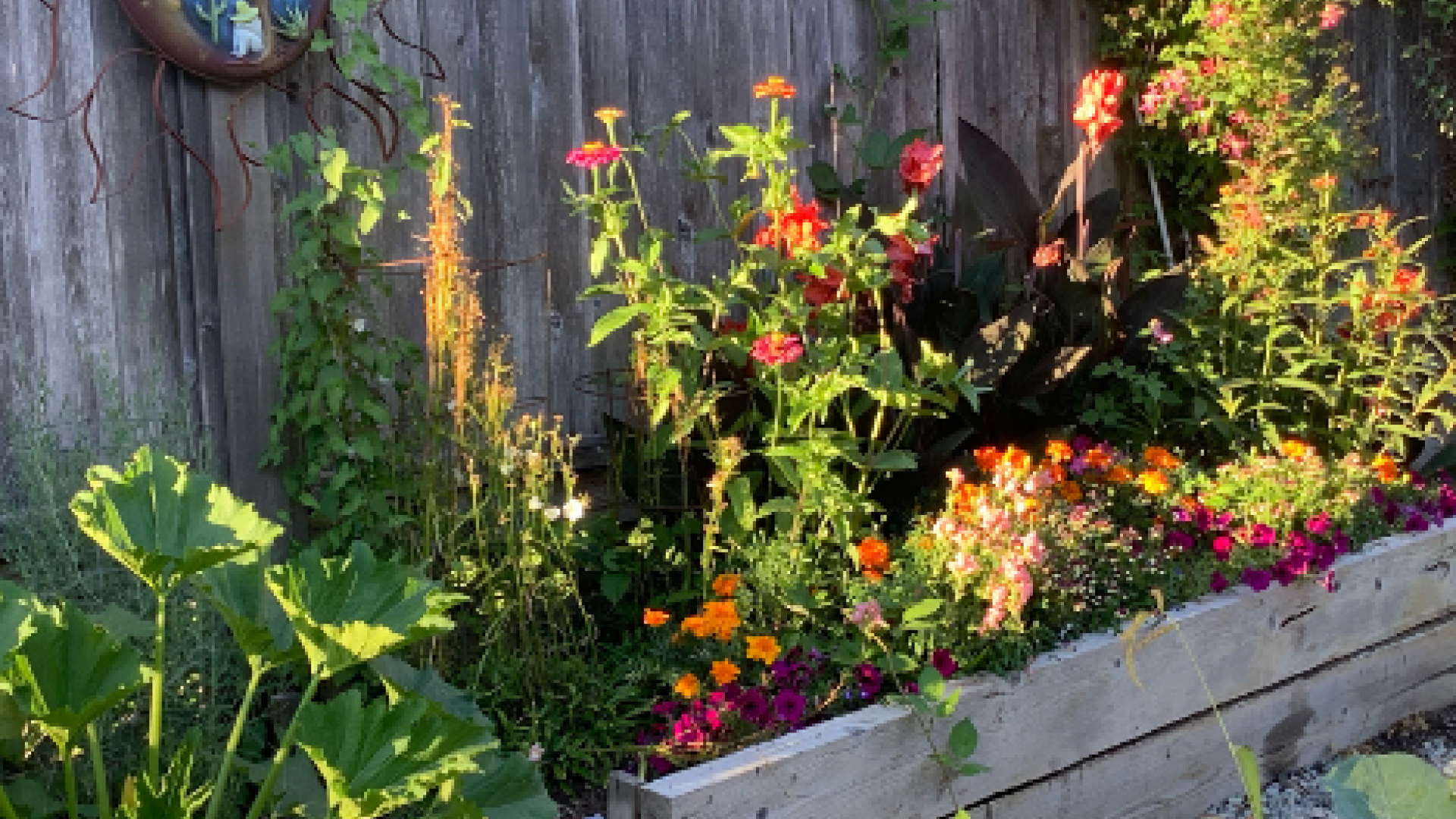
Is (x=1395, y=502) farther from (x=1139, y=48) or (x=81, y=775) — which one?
(x=81, y=775)

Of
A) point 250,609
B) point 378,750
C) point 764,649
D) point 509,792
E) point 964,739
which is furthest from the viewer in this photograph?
point 764,649

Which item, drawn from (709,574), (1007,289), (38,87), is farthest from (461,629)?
(1007,289)

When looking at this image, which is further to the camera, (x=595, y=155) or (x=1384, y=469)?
(x=1384, y=469)

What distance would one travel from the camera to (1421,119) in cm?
564

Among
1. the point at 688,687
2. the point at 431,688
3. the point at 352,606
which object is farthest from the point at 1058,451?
the point at 352,606

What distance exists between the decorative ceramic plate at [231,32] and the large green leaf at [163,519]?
3.60 ft

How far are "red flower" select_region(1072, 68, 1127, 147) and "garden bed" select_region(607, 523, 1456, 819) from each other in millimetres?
1219

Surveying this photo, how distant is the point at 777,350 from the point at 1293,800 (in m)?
1.57

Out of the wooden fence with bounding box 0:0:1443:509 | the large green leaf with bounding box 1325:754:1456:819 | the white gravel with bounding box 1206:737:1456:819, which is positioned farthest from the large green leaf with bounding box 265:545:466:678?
the white gravel with bounding box 1206:737:1456:819

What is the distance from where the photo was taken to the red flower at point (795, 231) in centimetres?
273

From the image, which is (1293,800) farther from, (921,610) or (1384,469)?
(921,610)

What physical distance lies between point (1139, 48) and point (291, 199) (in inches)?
119

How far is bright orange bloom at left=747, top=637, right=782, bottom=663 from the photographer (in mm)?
2303

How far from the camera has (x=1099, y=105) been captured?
10.9 ft
